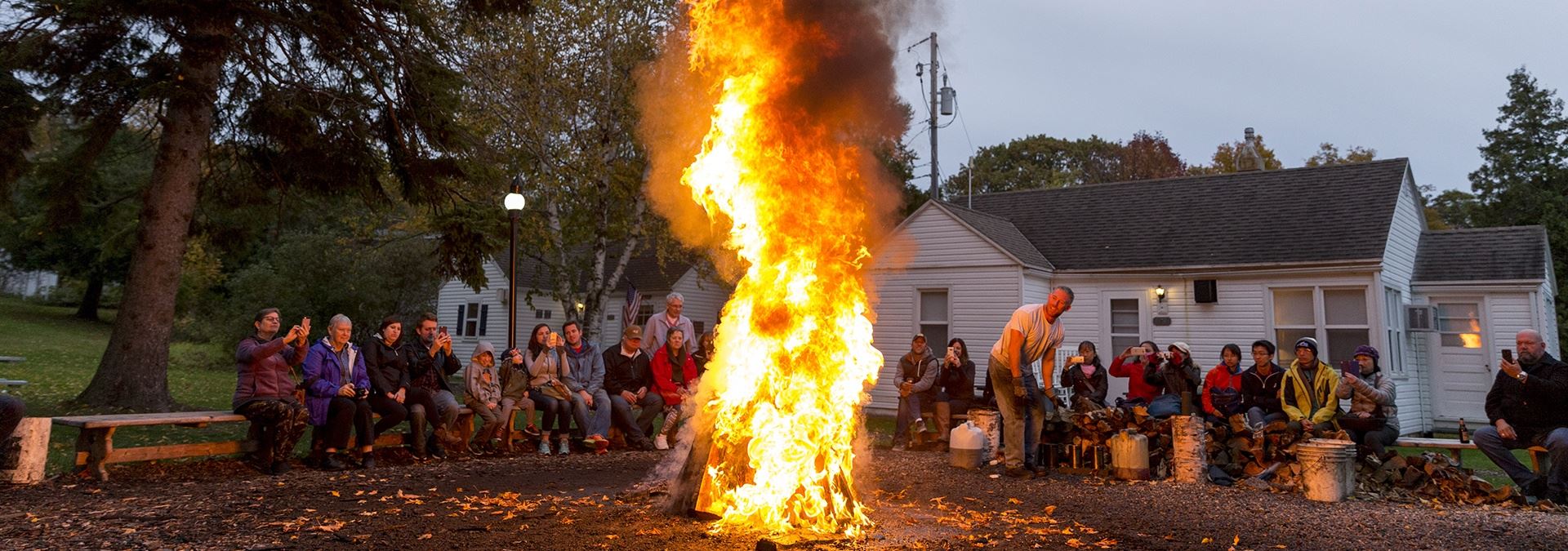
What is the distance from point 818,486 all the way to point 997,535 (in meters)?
1.18

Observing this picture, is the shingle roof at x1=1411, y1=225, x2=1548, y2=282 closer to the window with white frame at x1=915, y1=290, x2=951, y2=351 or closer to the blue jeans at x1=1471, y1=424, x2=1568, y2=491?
the window with white frame at x1=915, y1=290, x2=951, y2=351

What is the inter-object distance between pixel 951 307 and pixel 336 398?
11655 millimetres

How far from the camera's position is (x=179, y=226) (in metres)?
10.5

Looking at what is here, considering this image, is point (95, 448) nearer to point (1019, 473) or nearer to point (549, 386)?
point (549, 386)

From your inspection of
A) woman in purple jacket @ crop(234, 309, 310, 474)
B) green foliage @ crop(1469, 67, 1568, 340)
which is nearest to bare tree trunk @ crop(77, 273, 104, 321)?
woman in purple jacket @ crop(234, 309, 310, 474)

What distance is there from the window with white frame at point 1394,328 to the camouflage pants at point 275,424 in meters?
15.3

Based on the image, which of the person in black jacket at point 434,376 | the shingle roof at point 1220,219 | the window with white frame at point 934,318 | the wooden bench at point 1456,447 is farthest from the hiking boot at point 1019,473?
the shingle roof at point 1220,219

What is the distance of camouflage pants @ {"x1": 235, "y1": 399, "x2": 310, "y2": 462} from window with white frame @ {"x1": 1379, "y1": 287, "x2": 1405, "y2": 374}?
15.3 metres

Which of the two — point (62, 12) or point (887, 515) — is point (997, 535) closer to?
point (887, 515)

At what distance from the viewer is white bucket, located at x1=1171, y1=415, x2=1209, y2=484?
838 cm

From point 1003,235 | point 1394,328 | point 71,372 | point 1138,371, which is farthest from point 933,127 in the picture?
point 71,372

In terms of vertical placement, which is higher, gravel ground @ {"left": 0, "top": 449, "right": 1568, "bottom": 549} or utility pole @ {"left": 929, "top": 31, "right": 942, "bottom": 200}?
utility pole @ {"left": 929, "top": 31, "right": 942, "bottom": 200}

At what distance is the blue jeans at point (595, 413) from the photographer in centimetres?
1019

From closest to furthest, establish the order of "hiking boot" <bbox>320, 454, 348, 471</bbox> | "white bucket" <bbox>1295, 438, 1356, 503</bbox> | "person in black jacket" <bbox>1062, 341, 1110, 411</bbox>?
"white bucket" <bbox>1295, 438, 1356, 503</bbox> → "hiking boot" <bbox>320, 454, 348, 471</bbox> → "person in black jacket" <bbox>1062, 341, 1110, 411</bbox>
